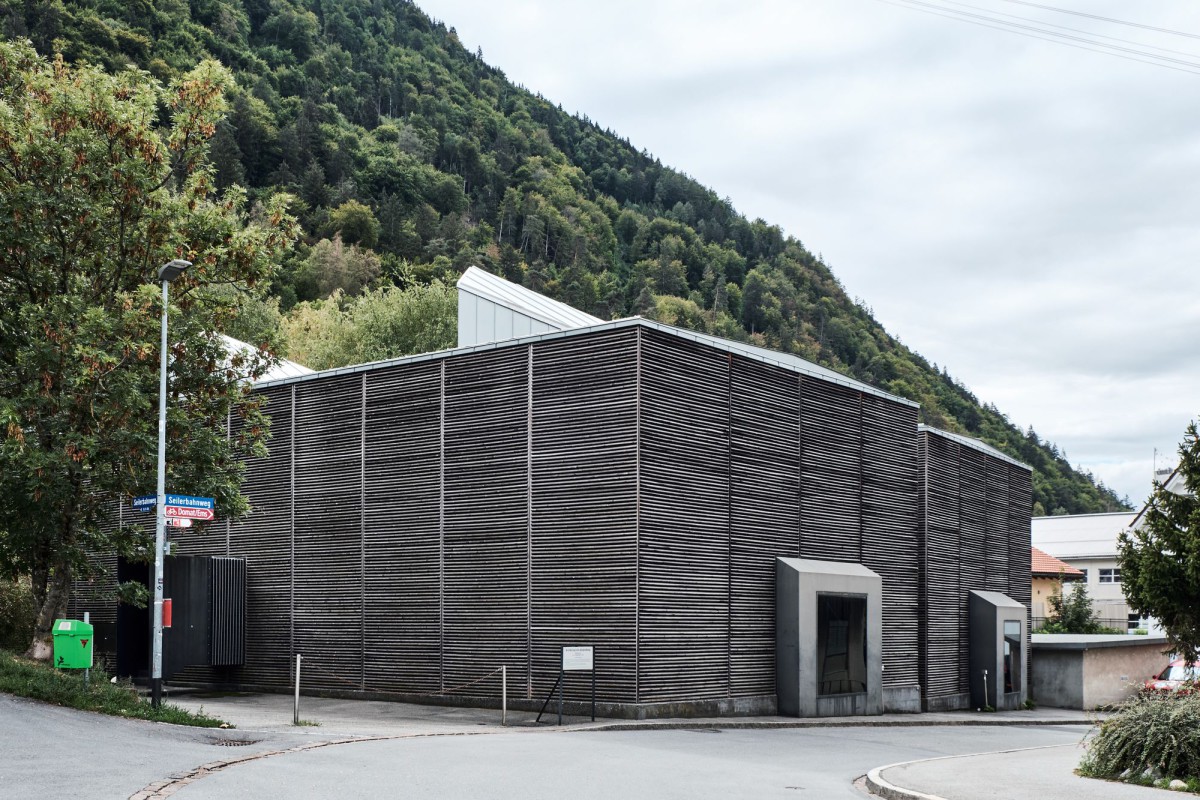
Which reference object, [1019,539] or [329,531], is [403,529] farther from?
[1019,539]

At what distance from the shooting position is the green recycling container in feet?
66.9

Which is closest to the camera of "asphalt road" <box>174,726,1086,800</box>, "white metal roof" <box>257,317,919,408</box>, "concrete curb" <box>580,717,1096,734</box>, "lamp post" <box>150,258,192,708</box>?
"asphalt road" <box>174,726,1086,800</box>

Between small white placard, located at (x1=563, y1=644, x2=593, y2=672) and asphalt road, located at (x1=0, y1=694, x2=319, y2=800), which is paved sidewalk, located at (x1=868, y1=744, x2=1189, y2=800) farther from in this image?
asphalt road, located at (x1=0, y1=694, x2=319, y2=800)

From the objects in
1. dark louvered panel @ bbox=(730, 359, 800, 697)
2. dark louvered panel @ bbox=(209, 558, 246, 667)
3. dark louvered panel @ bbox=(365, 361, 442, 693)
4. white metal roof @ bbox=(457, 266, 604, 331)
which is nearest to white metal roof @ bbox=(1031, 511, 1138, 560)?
white metal roof @ bbox=(457, 266, 604, 331)

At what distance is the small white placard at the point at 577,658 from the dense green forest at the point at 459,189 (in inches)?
2188

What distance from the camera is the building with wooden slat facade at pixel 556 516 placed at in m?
23.6

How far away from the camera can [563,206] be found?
15962 centimetres

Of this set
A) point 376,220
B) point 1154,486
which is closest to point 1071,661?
point 1154,486

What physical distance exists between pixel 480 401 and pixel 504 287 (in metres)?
9.28

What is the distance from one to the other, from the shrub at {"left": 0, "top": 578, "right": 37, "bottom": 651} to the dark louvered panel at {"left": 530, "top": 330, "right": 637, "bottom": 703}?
14.5 m

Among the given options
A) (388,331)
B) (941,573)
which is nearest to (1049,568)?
(941,573)

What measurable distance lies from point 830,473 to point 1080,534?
72.8 meters

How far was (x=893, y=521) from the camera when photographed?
32188 millimetres

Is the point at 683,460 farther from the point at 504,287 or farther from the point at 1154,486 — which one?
the point at 1154,486
